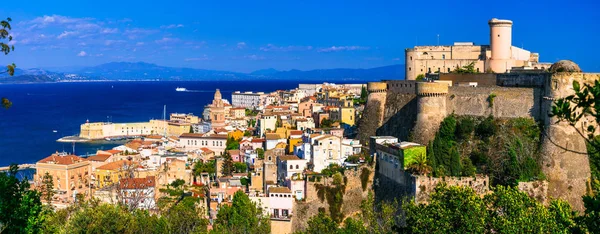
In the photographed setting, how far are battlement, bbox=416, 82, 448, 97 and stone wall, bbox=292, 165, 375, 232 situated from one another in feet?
15.6

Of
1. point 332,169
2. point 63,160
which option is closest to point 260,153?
point 332,169

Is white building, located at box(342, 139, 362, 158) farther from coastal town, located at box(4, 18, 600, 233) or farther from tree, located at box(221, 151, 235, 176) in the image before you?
tree, located at box(221, 151, 235, 176)

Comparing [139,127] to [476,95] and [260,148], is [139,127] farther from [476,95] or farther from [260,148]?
[476,95]

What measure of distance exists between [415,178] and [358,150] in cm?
1035

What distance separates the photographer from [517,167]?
2603 cm

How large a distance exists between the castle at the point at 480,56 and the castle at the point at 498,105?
0.12 meters

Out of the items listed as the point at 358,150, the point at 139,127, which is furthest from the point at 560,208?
the point at 139,127

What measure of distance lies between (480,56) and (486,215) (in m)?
23.0

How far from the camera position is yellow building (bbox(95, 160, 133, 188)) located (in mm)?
45094

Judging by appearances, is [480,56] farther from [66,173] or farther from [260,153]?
[66,173]

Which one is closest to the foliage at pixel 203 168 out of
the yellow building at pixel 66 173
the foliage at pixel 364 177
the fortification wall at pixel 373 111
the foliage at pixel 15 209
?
the yellow building at pixel 66 173

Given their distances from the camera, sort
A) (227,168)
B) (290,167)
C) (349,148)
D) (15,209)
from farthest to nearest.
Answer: (227,168)
(349,148)
(290,167)
(15,209)

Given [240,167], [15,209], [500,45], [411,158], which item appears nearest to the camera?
[15,209]

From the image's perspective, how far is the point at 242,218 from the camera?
27734mm
